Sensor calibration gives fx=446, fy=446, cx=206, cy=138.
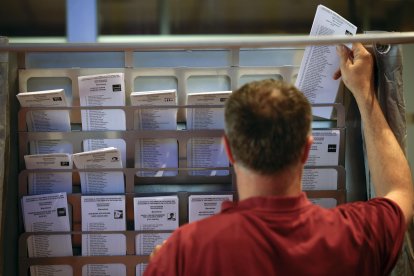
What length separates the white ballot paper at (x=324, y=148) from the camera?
1153mm

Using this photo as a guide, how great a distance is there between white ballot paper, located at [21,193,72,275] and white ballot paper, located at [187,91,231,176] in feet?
1.13

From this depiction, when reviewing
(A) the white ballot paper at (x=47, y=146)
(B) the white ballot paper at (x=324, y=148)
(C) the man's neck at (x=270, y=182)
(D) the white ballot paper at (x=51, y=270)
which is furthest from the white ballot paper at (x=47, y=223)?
(B) the white ballot paper at (x=324, y=148)

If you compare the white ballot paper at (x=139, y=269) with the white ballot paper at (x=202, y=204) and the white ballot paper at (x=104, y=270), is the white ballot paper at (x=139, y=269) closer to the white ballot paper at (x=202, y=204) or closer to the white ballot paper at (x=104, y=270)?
the white ballot paper at (x=104, y=270)

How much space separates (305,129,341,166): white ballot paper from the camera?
1.15 metres

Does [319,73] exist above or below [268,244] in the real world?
above

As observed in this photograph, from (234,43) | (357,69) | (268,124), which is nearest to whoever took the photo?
(268,124)

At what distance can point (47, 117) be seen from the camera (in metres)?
1.12

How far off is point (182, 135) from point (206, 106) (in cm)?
9

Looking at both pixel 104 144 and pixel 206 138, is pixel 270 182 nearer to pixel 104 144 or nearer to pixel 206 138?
pixel 206 138

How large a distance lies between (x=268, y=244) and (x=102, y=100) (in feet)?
1.88

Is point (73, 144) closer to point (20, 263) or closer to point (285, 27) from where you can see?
point (20, 263)

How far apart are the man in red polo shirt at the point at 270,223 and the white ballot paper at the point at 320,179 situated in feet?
0.96

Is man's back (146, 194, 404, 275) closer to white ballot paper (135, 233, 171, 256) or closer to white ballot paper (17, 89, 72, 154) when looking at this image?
white ballot paper (135, 233, 171, 256)

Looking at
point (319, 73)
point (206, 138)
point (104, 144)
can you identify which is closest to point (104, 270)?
point (104, 144)
